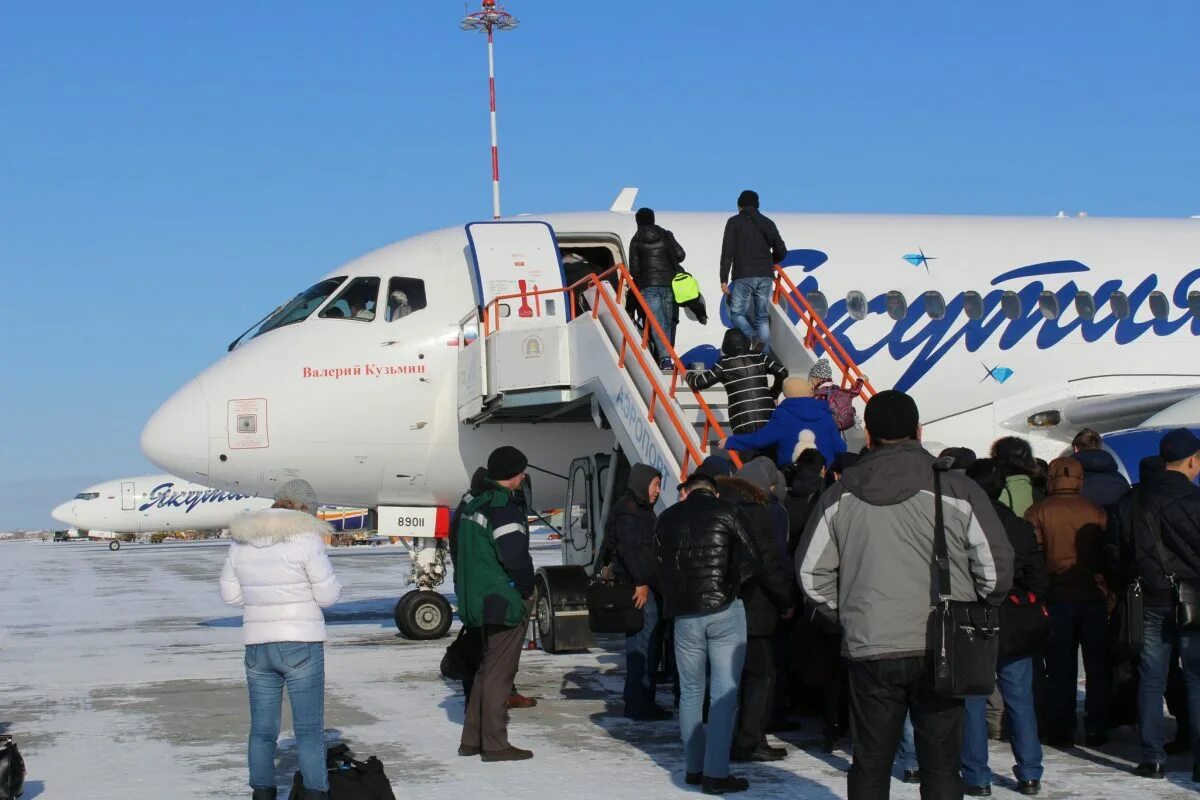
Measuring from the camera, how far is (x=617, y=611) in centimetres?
873

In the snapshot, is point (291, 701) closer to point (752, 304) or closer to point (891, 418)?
point (891, 418)

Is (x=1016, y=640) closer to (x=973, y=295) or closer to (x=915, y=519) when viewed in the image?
(x=915, y=519)

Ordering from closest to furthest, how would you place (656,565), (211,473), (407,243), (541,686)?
(656,565) < (541,686) < (211,473) < (407,243)

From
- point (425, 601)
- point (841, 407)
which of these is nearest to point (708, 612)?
point (841, 407)

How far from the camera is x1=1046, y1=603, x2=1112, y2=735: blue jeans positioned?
7984mm

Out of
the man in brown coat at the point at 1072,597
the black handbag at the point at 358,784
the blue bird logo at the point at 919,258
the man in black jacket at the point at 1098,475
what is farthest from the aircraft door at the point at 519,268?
the black handbag at the point at 358,784

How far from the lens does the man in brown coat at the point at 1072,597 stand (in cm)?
779

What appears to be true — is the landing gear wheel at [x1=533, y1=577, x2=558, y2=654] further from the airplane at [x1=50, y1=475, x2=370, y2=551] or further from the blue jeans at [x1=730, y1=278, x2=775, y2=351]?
the airplane at [x1=50, y1=475, x2=370, y2=551]

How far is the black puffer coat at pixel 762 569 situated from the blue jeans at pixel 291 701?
240 centimetres

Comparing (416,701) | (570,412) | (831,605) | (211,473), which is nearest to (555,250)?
(570,412)

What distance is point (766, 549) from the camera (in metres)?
7.21

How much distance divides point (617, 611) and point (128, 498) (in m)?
57.0

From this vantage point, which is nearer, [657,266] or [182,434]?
[657,266]

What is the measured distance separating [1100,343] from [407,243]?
26.9ft
